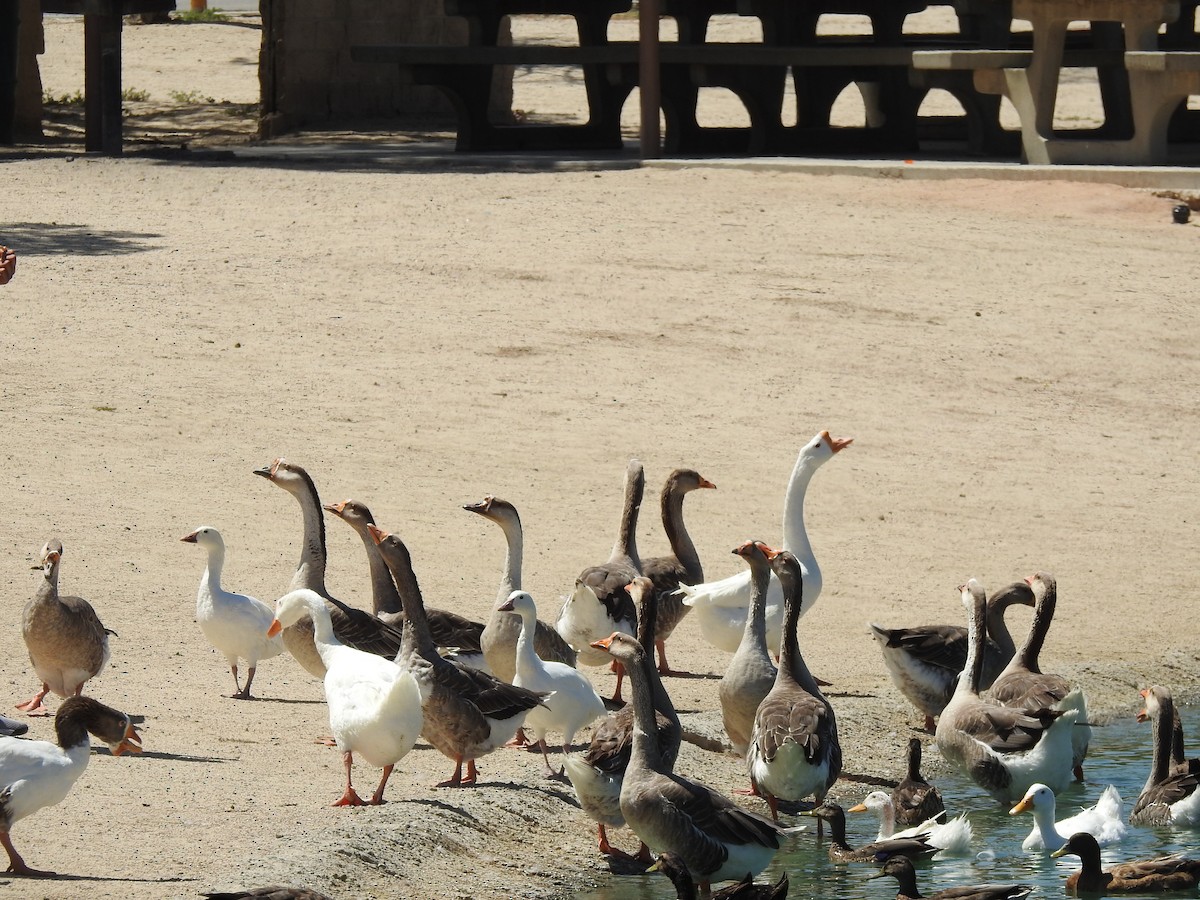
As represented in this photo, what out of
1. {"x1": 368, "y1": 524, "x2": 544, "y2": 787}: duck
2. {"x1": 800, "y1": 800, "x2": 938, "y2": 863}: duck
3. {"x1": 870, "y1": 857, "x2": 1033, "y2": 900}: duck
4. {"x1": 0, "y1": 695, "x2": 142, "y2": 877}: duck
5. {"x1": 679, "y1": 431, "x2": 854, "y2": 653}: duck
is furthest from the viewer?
{"x1": 679, "y1": 431, "x2": 854, "y2": 653}: duck

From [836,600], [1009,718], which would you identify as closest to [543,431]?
[836,600]

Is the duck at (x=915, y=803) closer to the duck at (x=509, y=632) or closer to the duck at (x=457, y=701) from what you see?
the duck at (x=457, y=701)

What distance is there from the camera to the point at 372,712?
23.5ft

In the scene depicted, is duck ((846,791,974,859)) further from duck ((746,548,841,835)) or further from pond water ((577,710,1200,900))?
duck ((746,548,841,835))

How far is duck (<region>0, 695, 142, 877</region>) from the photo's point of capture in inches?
248

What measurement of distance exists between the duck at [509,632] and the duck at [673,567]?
0.68 meters

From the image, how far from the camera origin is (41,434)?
12477 mm

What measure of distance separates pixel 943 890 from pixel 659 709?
1.24 m

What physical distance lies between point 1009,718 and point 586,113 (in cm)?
2254

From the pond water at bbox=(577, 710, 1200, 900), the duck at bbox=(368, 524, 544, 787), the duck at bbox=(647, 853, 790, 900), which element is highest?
the duck at bbox=(368, 524, 544, 787)

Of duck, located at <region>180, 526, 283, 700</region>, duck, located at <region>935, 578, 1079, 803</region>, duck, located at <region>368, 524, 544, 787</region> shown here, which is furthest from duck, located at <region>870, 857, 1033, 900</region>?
duck, located at <region>180, 526, 283, 700</region>

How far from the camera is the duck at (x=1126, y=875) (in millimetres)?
7293

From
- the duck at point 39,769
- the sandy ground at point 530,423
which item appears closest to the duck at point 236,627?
the sandy ground at point 530,423

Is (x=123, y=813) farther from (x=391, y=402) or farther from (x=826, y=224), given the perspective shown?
(x=826, y=224)
